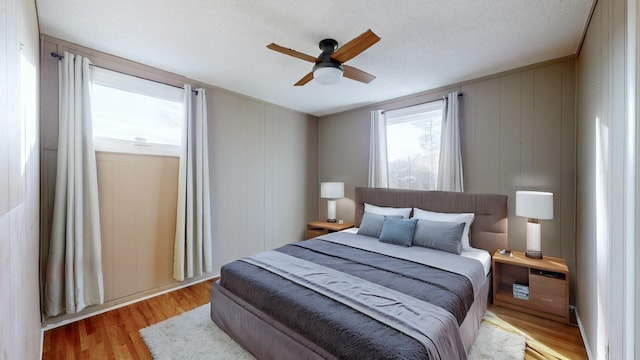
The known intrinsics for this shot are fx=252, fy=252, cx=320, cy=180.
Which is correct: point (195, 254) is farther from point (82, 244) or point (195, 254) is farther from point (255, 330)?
point (255, 330)

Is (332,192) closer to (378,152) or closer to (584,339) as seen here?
(378,152)

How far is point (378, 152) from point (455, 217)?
1516mm

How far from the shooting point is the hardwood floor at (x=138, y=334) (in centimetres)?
198

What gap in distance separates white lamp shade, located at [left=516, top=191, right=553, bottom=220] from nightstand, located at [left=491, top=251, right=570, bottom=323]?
1.51ft

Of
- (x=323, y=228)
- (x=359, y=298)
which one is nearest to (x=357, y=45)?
(x=359, y=298)

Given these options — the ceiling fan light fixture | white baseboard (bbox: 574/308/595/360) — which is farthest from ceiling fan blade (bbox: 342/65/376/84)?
white baseboard (bbox: 574/308/595/360)

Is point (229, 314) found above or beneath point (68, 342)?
above

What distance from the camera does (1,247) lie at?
0.82 metres

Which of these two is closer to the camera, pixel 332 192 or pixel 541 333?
pixel 541 333

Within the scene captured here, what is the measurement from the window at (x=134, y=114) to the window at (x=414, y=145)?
9.91ft

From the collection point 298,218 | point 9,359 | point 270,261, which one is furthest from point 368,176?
point 9,359

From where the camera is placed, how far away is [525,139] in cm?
286

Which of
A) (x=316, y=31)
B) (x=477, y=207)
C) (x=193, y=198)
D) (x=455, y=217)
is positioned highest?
(x=316, y=31)

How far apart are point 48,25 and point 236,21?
1.59 meters
